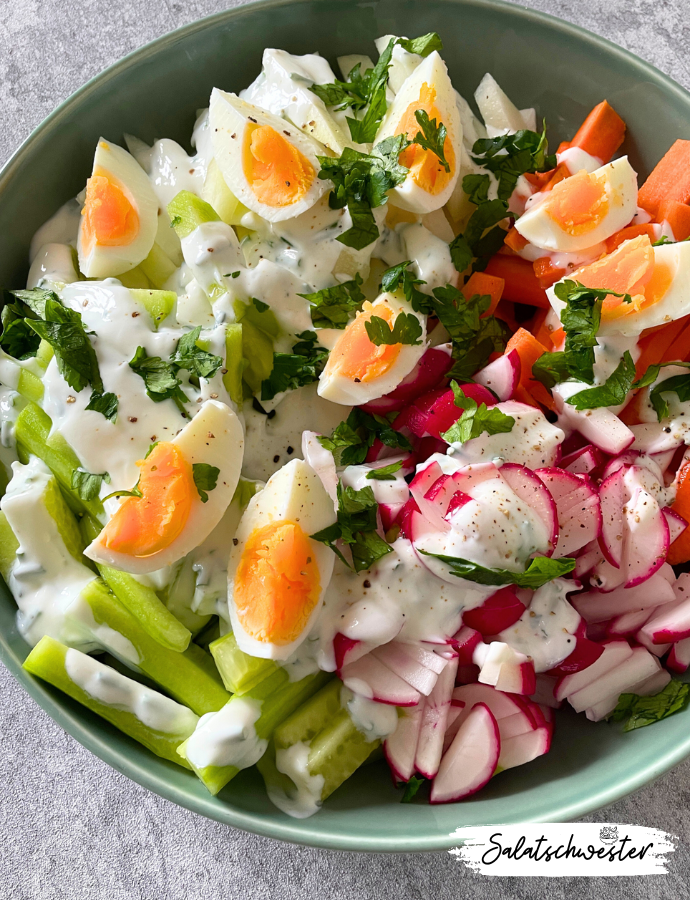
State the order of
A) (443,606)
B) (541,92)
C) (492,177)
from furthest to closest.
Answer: (541,92) < (492,177) < (443,606)

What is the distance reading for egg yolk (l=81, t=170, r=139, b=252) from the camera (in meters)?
1.97

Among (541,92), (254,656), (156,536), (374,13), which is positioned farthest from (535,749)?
(374,13)

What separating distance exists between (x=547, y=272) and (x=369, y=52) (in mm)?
885

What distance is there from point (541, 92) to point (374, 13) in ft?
1.79

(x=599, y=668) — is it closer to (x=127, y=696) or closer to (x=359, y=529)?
(x=359, y=529)

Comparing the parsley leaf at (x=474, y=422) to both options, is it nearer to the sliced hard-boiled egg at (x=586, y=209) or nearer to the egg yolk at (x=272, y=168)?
the sliced hard-boiled egg at (x=586, y=209)

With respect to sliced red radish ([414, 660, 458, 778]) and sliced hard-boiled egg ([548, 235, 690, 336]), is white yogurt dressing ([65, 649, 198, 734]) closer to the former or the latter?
sliced red radish ([414, 660, 458, 778])

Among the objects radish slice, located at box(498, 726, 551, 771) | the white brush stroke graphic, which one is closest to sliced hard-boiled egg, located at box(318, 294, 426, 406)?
radish slice, located at box(498, 726, 551, 771)

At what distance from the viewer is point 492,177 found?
2176 mm

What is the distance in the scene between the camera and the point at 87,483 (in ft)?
5.98

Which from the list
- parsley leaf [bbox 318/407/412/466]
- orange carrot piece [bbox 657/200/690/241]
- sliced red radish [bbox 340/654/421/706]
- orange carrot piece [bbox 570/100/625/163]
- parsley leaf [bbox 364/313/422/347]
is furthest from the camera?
orange carrot piece [bbox 570/100/625/163]

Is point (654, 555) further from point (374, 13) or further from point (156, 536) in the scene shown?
point (374, 13)

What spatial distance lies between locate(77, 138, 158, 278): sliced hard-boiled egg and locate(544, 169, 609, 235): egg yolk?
1.05 m

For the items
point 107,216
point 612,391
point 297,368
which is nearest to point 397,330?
point 297,368
